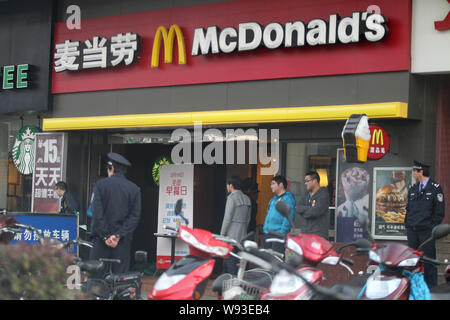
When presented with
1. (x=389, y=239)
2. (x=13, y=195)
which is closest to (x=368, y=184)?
(x=389, y=239)

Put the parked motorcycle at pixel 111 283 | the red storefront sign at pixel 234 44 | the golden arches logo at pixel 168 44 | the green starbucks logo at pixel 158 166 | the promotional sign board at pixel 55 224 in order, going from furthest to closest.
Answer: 1. the green starbucks logo at pixel 158 166
2. the golden arches logo at pixel 168 44
3. the promotional sign board at pixel 55 224
4. the red storefront sign at pixel 234 44
5. the parked motorcycle at pixel 111 283

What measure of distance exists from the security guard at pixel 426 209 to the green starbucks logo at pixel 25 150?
28.7ft

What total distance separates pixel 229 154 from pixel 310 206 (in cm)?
277

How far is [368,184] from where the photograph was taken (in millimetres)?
11234

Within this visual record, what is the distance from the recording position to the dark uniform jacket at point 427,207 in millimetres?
10008

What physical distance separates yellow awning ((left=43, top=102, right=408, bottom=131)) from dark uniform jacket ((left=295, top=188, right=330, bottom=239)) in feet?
4.21

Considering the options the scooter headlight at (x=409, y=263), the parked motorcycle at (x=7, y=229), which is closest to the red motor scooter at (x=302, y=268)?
the scooter headlight at (x=409, y=263)

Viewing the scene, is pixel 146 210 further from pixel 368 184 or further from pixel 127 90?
pixel 368 184

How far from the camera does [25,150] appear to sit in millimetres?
15570

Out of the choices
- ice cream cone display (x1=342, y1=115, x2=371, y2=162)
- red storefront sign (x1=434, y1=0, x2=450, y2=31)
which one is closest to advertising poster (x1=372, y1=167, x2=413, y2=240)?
ice cream cone display (x1=342, y1=115, x2=371, y2=162)

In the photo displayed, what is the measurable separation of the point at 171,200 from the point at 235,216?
2.41 m

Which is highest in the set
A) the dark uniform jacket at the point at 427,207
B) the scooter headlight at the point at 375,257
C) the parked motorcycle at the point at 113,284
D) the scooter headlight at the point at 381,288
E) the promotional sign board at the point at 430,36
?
the promotional sign board at the point at 430,36

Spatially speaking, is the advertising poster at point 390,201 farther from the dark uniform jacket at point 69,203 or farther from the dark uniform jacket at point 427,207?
the dark uniform jacket at point 69,203

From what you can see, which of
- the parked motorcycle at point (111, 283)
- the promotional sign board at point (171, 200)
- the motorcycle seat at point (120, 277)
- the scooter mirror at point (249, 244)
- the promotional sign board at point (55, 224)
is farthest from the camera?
the promotional sign board at point (171, 200)
